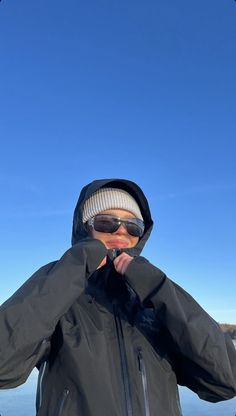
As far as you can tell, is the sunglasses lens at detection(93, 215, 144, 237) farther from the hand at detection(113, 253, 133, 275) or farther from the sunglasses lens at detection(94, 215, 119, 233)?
the hand at detection(113, 253, 133, 275)

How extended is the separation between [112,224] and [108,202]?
7.6 inches

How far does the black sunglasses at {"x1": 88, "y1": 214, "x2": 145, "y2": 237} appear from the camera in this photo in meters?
2.56

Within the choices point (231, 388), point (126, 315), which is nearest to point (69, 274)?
point (126, 315)

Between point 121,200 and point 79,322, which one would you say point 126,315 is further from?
point 121,200

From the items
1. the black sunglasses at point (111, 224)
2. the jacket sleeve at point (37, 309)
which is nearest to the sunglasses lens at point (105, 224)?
the black sunglasses at point (111, 224)

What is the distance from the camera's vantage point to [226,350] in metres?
2.07

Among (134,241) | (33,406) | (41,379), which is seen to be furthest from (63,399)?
(33,406)

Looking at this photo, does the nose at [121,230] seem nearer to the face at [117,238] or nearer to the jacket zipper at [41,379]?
the face at [117,238]

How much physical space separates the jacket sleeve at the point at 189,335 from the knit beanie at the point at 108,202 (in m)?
0.57

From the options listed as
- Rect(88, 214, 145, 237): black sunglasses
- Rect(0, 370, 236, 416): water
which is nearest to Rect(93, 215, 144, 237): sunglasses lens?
Rect(88, 214, 145, 237): black sunglasses

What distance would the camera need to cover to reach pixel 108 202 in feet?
8.91

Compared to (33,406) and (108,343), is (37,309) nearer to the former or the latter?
(108,343)

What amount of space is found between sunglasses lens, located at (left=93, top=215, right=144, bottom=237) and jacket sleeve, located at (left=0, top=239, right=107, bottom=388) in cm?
40

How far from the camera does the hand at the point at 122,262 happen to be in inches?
85.5
